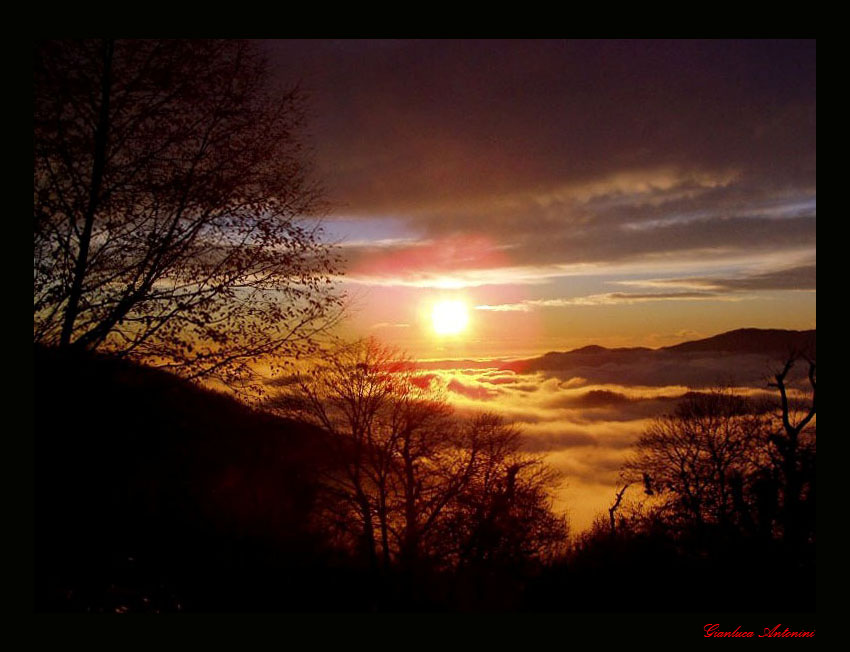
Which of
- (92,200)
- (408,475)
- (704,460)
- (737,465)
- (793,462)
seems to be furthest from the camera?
(737,465)

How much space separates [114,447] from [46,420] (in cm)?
96

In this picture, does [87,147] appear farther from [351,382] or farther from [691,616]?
[351,382]

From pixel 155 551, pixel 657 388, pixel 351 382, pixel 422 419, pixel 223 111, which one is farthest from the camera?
pixel 657 388

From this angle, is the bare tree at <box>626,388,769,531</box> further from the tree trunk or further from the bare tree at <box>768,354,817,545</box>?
the tree trunk

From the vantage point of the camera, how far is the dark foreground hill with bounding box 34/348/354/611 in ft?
21.5

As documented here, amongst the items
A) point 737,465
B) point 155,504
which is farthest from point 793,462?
point 155,504

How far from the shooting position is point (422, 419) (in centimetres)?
2303

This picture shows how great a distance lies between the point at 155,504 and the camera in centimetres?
1111

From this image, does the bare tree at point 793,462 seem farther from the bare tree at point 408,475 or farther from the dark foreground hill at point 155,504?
the dark foreground hill at point 155,504

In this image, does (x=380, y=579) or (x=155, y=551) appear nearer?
(x=155, y=551)

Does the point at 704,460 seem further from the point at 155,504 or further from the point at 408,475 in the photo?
the point at 155,504

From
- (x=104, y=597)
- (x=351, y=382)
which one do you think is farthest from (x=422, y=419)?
(x=104, y=597)

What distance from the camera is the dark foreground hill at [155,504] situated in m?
6.56

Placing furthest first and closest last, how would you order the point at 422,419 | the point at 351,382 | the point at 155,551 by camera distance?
1. the point at 422,419
2. the point at 351,382
3. the point at 155,551
